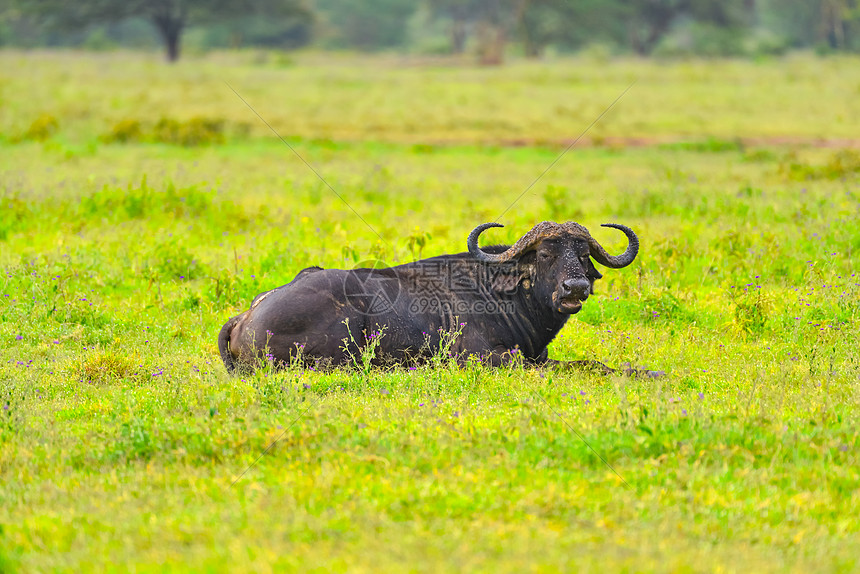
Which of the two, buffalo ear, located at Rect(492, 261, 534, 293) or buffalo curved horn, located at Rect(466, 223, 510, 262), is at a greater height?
buffalo curved horn, located at Rect(466, 223, 510, 262)

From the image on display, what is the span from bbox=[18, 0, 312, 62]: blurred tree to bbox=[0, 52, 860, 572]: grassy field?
116 feet

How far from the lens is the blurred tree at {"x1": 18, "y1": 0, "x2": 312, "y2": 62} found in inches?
2053

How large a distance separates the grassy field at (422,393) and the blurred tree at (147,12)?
35241mm

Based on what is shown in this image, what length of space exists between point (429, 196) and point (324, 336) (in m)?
9.17

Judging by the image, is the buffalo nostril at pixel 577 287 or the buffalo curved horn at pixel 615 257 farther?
the buffalo curved horn at pixel 615 257

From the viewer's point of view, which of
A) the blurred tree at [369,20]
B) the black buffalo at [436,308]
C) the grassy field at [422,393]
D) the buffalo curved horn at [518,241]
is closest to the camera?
the grassy field at [422,393]

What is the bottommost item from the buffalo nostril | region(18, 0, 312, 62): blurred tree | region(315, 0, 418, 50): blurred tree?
the buffalo nostril

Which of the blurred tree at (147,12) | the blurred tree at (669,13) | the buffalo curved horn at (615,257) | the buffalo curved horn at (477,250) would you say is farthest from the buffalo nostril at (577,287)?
the blurred tree at (669,13)

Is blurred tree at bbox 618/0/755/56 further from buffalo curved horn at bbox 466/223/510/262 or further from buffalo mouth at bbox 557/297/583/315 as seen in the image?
buffalo mouth at bbox 557/297/583/315

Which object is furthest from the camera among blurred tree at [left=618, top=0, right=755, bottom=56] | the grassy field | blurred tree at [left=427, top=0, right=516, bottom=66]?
blurred tree at [left=618, top=0, right=755, bottom=56]

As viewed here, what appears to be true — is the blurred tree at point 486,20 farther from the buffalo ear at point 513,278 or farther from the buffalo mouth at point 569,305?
the buffalo mouth at point 569,305

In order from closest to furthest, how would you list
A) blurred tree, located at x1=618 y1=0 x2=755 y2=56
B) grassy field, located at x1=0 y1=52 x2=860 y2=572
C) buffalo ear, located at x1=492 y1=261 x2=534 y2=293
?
1. grassy field, located at x1=0 y1=52 x2=860 y2=572
2. buffalo ear, located at x1=492 y1=261 x2=534 y2=293
3. blurred tree, located at x1=618 y1=0 x2=755 y2=56

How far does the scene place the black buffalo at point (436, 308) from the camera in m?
7.69

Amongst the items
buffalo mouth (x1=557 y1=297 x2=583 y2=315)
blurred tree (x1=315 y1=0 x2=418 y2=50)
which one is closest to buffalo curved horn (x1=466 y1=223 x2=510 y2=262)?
buffalo mouth (x1=557 y1=297 x2=583 y2=315)
